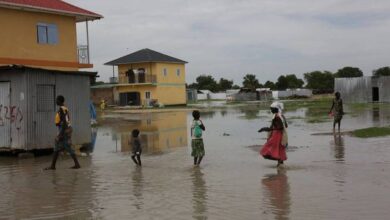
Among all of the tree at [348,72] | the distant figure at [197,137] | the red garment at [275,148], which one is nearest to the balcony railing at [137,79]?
the distant figure at [197,137]

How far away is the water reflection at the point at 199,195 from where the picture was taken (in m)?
7.36

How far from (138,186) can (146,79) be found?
59.0m

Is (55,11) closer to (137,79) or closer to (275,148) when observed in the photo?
(275,148)

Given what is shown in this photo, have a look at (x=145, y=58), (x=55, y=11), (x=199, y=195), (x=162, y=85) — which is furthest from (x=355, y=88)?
(x=199, y=195)

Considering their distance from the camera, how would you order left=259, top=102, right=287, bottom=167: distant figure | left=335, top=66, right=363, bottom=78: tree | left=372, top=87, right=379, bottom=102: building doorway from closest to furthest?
left=259, top=102, right=287, bottom=167: distant figure → left=372, top=87, right=379, bottom=102: building doorway → left=335, top=66, right=363, bottom=78: tree

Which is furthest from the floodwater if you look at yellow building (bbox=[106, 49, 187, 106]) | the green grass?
yellow building (bbox=[106, 49, 187, 106])

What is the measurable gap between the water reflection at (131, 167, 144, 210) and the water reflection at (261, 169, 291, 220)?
1964mm

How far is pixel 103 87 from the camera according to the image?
72.4 metres

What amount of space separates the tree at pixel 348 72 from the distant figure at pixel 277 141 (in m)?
108

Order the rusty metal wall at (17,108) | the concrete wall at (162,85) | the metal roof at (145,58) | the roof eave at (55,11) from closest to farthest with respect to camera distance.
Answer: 1. the rusty metal wall at (17,108)
2. the roof eave at (55,11)
3. the metal roof at (145,58)
4. the concrete wall at (162,85)

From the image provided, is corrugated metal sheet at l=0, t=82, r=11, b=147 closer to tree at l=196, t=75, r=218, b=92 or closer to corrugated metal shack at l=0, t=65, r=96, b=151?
corrugated metal shack at l=0, t=65, r=96, b=151

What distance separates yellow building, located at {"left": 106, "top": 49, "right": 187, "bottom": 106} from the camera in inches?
2694

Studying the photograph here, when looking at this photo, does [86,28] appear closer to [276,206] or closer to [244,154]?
[244,154]

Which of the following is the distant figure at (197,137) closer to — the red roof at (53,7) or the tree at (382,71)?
the red roof at (53,7)
